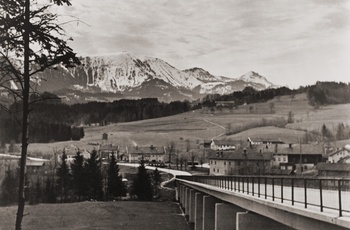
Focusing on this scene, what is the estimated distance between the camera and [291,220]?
16.8 meters

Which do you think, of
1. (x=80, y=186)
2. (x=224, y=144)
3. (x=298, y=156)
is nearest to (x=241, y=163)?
(x=298, y=156)

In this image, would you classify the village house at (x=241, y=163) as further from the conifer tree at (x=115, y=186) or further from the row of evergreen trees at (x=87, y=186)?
the conifer tree at (x=115, y=186)

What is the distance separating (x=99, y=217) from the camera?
53750 millimetres

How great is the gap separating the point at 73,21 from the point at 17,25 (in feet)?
6.59

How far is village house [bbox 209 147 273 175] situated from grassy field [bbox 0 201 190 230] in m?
42.5

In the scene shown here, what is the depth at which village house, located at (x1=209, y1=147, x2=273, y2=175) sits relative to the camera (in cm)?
10641

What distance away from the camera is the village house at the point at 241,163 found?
10641 centimetres

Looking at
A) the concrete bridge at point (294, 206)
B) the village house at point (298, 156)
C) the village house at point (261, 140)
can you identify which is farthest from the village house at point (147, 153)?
the concrete bridge at point (294, 206)

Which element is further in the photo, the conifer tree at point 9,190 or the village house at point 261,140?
the village house at point 261,140

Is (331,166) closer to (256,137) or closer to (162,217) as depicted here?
(162,217)

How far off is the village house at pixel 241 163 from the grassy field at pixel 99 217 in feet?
139

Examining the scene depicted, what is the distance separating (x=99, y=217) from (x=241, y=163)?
62.7 m

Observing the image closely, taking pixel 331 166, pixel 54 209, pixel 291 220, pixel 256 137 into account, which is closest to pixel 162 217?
pixel 54 209

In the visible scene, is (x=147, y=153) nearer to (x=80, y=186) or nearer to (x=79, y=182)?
(x=79, y=182)
